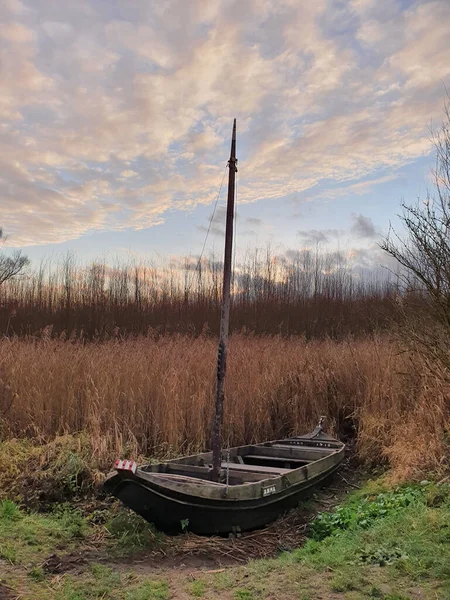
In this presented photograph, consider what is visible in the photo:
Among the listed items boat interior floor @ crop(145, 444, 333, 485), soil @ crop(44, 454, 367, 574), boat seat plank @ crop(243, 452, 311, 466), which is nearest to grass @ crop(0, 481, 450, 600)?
soil @ crop(44, 454, 367, 574)

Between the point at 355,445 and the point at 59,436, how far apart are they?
4113 mm

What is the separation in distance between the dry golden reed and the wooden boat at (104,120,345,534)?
3.27 feet

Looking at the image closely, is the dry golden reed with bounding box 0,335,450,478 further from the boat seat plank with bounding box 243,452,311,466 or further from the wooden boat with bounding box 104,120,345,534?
the wooden boat with bounding box 104,120,345,534

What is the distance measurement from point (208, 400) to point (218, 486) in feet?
9.68

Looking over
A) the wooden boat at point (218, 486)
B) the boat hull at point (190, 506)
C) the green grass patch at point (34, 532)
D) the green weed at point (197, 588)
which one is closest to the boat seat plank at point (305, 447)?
the wooden boat at point (218, 486)

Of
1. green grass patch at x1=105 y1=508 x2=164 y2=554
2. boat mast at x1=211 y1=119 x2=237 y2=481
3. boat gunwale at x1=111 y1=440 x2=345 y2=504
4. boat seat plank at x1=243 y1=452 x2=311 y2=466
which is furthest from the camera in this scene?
boat seat plank at x1=243 y1=452 x2=311 y2=466

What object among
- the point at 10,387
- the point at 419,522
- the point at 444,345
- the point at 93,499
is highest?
the point at 444,345

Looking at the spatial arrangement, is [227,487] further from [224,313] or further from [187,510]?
[224,313]

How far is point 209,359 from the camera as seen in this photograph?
918cm

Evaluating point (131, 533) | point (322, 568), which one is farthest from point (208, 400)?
point (322, 568)

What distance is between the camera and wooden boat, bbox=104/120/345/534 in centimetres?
447

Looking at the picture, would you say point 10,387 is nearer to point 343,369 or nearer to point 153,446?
point 153,446

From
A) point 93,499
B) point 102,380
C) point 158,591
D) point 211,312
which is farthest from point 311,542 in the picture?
point 211,312

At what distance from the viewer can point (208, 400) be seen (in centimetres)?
758
